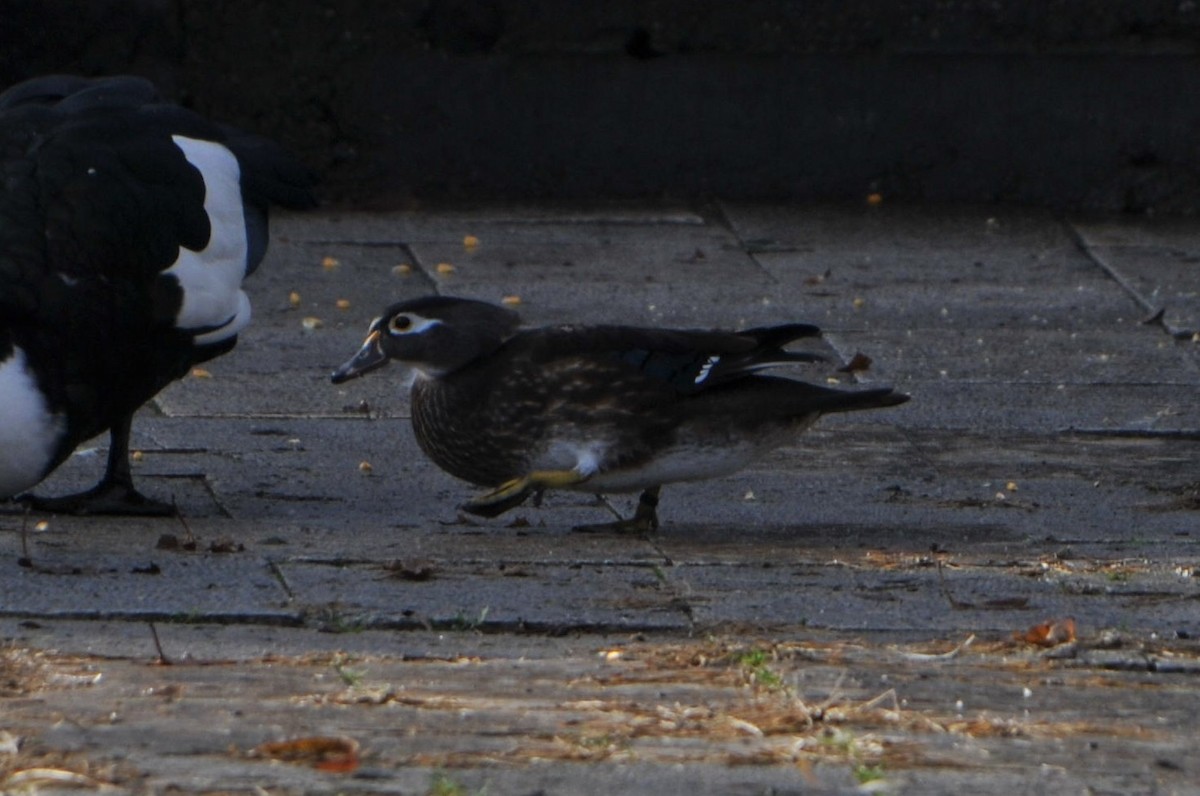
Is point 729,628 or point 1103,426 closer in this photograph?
point 729,628

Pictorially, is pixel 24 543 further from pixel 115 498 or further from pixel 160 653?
pixel 160 653

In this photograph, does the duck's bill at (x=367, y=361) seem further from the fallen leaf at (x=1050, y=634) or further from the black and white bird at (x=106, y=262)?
the fallen leaf at (x=1050, y=634)

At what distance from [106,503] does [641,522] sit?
1.30 meters

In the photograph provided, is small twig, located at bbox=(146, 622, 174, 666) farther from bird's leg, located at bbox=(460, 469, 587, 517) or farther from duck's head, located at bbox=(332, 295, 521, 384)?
duck's head, located at bbox=(332, 295, 521, 384)

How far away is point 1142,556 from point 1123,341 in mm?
2819

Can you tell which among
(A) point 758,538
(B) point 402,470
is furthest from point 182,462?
(A) point 758,538

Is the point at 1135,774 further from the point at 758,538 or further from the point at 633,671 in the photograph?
the point at 758,538

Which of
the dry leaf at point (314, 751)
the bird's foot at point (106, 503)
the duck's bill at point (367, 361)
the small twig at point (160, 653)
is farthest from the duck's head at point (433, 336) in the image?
the dry leaf at point (314, 751)

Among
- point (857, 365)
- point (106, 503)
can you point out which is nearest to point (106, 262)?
point (106, 503)

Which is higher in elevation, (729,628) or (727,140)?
(729,628)

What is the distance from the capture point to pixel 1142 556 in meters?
4.92

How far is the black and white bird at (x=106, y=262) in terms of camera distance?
485 centimetres

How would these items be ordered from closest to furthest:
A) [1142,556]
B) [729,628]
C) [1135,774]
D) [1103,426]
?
1. [1135,774]
2. [729,628]
3. [1142,556]
4. [1103,426]

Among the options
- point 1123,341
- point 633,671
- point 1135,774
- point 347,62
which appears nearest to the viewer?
point 1135,774
